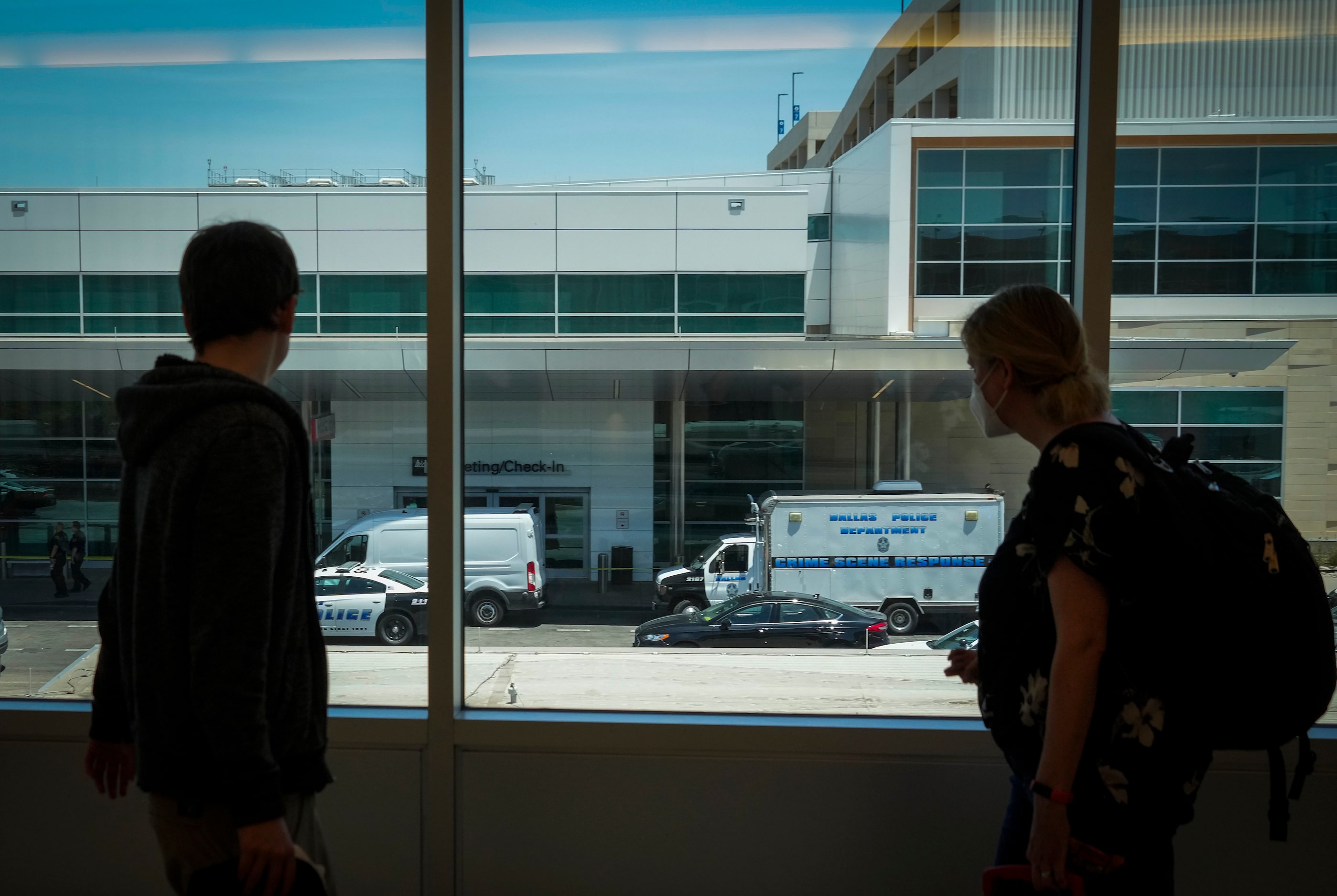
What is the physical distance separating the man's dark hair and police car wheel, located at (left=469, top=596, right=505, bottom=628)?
3.85 feet

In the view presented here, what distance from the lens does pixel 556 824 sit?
6.45 ft

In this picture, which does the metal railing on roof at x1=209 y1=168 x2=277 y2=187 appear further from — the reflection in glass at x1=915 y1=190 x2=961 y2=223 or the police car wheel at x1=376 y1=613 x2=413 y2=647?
the reflection in glass at x1=915 y1=190 x2=961 y2=223

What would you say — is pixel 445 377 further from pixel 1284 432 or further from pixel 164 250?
pixel 1284 432

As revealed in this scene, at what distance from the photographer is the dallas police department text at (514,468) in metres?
2.12

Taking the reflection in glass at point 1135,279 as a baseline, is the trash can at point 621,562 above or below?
below

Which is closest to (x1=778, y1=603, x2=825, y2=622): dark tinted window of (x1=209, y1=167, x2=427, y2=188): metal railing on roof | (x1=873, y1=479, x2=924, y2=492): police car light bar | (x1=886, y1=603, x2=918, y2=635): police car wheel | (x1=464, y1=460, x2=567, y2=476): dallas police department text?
(x1=886, y1=603, x2=918, y2=635): police car wheel

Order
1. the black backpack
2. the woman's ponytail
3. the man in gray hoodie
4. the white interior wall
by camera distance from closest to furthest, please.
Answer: the man in gray hoodie < the black backpack < the woman's ponytail < the white interior wall

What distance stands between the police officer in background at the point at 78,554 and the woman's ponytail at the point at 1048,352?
7.58ft

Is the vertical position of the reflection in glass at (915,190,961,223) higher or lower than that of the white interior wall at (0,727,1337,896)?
higher

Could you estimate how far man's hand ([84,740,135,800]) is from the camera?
1.17 meters

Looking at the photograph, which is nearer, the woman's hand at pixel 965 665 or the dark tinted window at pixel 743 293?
the woman's hand at pixel 965 665

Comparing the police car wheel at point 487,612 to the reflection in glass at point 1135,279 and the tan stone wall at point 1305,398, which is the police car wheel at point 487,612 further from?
the tan stone wall at point 1305,398

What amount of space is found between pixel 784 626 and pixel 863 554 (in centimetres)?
26

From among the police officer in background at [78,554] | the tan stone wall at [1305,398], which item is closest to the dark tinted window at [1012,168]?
the tan stone wall at [1305,398]
